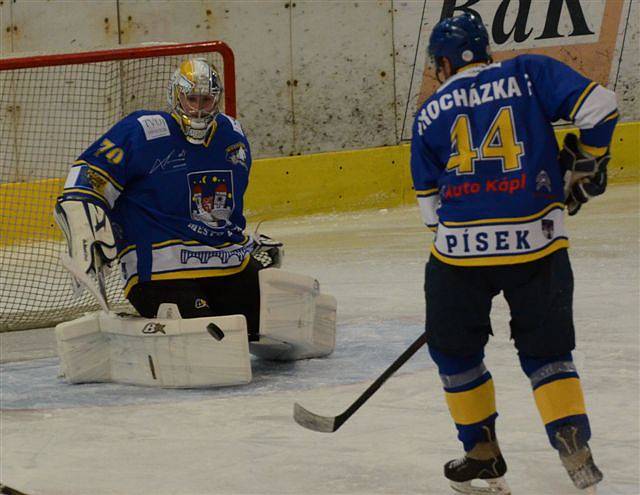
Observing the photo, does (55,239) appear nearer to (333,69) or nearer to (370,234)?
(370,234)

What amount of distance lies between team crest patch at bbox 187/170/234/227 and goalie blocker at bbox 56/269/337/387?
293mm

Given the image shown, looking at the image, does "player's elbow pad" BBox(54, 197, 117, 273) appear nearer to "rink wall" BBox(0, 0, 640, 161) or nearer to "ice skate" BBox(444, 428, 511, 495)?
"ice skate" BBox(444, 428, 511, 495)

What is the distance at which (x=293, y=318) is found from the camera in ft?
13.8

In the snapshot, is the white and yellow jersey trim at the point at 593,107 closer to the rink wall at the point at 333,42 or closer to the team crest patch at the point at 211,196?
the team crest patch at the point at 211,196

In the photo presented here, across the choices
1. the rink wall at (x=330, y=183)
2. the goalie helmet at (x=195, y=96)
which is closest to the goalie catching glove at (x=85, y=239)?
the goalie helmet at (x=195, y=96)

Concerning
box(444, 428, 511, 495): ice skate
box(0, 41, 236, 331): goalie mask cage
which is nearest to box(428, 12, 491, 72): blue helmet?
box(444, 428, 511, 495): ice skate

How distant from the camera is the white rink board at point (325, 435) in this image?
3.05m

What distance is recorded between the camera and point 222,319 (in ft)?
13.0

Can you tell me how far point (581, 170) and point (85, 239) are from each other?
1.82 meters

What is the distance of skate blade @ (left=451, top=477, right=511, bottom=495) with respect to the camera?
282 centimetres

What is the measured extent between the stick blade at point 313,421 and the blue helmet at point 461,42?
102 centimetres

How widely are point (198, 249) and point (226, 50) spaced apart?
1.28 meters

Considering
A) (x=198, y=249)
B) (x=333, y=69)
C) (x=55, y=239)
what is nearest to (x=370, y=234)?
(x=333, y=69)

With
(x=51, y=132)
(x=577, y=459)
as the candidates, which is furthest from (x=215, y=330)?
(x=51, y=132)
